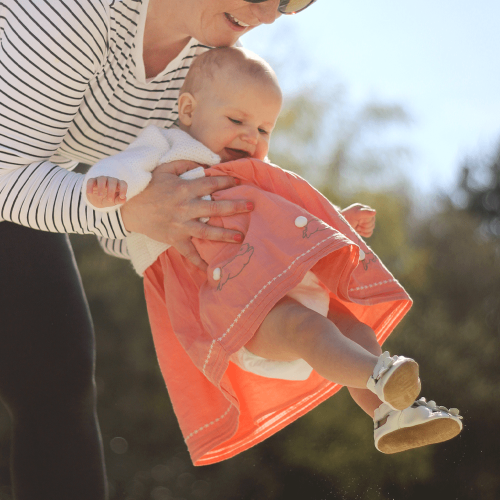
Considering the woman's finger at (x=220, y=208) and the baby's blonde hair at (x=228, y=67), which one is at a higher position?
the baby's blonde hair at (x=228, y=67)

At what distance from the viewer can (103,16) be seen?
59.8 inches

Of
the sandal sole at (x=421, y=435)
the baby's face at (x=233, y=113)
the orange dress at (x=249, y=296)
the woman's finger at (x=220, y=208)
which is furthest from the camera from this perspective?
the baby's face at (x=233, y=113)

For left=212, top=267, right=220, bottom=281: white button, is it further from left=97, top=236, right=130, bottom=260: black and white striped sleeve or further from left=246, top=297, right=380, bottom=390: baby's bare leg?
left=97, top=236, right=130, bottom=260: black and white striped sleeve

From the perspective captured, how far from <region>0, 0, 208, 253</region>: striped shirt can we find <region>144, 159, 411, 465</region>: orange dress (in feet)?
0.92

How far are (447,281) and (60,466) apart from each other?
6.45 metres

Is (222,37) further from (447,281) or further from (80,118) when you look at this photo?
(447,281)

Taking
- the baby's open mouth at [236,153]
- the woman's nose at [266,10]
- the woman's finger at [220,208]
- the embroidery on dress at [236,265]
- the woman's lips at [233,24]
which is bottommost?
the embroidery on dress at [236,265]

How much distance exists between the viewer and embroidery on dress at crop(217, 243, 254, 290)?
143cm

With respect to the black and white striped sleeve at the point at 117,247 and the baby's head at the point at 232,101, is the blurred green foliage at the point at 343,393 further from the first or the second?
the baby's head at the point at 232,101

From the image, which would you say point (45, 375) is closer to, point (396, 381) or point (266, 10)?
point (396, 381)

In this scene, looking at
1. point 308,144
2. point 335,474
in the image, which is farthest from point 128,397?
point 308,144

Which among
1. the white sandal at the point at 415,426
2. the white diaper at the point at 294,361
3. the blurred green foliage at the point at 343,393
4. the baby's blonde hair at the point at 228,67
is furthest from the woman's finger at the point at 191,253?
the blurred green foliage at the point at 343,393

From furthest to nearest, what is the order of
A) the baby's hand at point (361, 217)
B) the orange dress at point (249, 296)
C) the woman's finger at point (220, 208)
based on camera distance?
the baby's hand at point (361, 217)
the woman's finger at point (220, 208)
the orange dress at point (249, 296)

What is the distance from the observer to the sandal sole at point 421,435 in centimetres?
119
